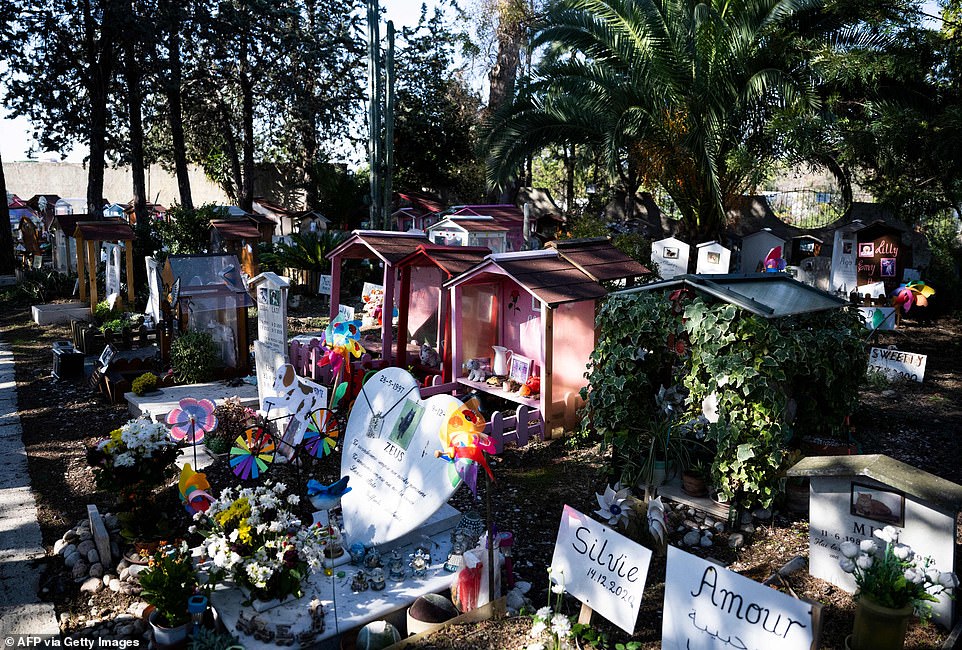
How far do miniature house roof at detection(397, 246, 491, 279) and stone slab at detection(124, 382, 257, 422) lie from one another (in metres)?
2.70

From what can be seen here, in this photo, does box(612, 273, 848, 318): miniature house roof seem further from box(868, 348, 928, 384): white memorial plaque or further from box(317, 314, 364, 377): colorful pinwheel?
box(868, 348, 928, 384): white memorial plaque

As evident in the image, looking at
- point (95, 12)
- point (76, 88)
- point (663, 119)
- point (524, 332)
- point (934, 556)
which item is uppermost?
point (95, 12)

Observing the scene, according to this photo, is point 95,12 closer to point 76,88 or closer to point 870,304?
point 76,88

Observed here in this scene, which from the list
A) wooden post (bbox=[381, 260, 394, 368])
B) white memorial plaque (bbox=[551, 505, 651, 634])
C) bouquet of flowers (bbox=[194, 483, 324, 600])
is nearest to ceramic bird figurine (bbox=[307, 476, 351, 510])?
bouquet of flowers (bbox=[194, 483, 324, 600])

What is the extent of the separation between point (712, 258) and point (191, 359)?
31.2ft

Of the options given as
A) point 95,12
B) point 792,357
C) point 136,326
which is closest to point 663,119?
point 792,357

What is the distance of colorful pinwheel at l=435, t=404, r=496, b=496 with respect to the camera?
4.49m

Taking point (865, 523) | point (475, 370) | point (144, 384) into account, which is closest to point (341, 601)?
point (865, 523)

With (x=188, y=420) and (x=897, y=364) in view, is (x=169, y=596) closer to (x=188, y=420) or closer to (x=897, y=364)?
(x=188, y=420)

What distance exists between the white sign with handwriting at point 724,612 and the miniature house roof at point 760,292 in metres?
2.53

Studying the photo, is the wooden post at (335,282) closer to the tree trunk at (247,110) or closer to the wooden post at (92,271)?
the wooden post at (92,271)

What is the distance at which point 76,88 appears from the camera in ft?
69.7

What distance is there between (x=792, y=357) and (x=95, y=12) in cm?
2134

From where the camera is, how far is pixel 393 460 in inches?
207
